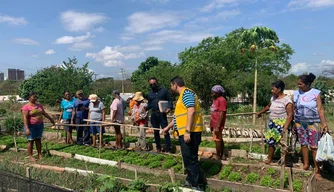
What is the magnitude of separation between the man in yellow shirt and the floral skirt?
4.36ft

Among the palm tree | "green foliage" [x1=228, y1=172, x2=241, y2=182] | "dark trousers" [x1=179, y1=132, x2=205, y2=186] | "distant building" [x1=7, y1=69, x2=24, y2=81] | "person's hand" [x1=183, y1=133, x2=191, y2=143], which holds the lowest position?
"green foliage" [x1=228, y1=172, x2=241, y2=182]

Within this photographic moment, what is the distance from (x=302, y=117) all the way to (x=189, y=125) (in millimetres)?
1823

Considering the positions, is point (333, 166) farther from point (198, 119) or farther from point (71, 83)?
point (71, 83)

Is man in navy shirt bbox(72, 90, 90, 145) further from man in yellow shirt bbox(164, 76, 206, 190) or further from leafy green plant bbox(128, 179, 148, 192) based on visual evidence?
man in yellow shirt bbox(164, 76, 206, 190)

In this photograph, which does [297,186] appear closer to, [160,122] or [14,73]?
[160,122]

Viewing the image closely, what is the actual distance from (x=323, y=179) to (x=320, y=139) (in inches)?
24.2

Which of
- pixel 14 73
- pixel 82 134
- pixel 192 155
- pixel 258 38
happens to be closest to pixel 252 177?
pixel 192 155

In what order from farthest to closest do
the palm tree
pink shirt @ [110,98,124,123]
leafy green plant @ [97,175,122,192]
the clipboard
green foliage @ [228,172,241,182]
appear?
the palm tree < pink shirt @ [110,98,124,123] < the clipboard < green foliage @ [228,172,241,182] < leafy green plant @ [97,175,122,192]

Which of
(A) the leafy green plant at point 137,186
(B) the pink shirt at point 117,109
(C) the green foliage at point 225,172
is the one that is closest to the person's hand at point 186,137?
(A) the leafy green plant at point 137,186

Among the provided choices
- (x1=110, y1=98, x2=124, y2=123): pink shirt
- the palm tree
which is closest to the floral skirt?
(x1=110, y1=98, x2=124, y2=123): pink shirt

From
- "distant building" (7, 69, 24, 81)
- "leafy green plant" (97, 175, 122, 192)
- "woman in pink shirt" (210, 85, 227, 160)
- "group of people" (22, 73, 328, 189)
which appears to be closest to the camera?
"leafy green plant" (97, 175, 122, 192)

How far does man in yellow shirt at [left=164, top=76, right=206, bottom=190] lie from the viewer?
12.9 feet

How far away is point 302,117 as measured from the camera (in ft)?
14.2

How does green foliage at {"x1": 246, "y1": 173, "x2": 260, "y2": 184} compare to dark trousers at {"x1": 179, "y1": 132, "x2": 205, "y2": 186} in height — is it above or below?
below
